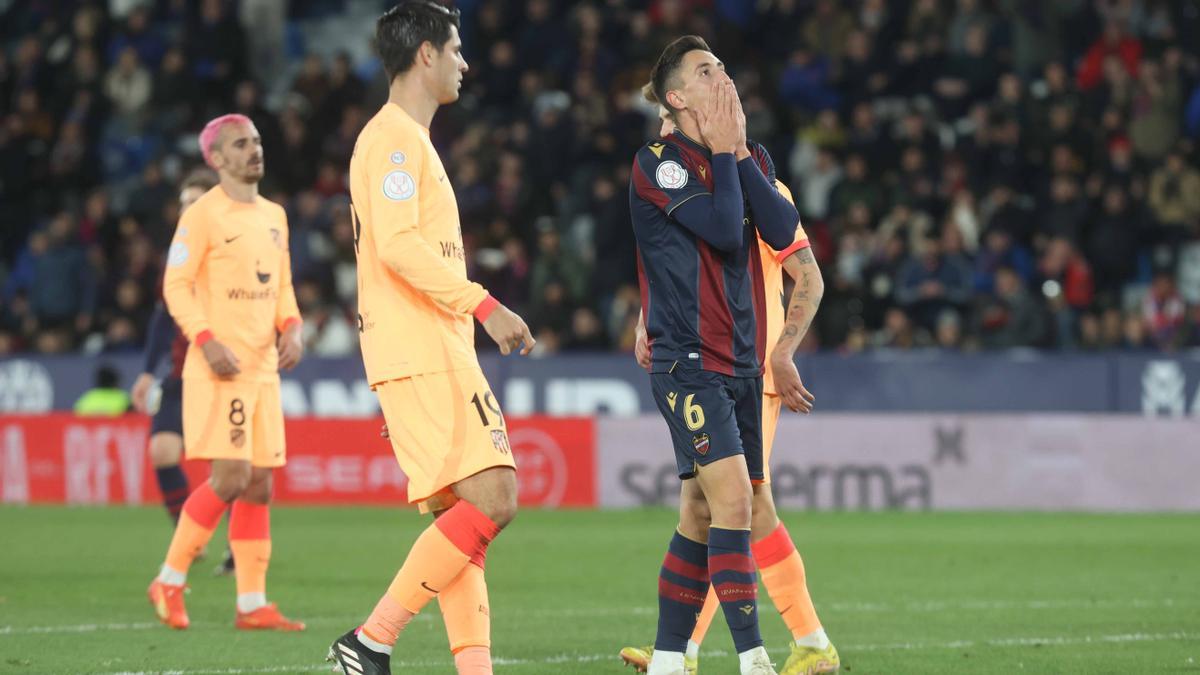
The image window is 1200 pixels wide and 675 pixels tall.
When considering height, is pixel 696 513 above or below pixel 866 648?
above

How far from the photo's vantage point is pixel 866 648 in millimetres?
7918

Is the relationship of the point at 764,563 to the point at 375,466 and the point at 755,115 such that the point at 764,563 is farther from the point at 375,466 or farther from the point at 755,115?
the point at 755,115

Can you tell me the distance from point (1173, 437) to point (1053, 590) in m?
6.43

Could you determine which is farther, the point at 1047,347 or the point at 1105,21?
the point at 1105,21

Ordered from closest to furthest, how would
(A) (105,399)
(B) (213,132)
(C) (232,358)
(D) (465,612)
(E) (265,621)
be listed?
1. (D) (465,612)
2. (E) (265,621)
3. (C) (232,358)
4. (B) (213,132)
5. (A) (105,399)

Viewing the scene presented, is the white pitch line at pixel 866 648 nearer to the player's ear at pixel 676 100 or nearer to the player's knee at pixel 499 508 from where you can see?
the player's knee at pixel 499 508

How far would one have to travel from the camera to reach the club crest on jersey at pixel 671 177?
6.43m

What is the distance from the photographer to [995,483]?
16516 millimetres

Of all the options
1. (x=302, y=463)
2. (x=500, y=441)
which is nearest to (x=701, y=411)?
(x=500, y=441)

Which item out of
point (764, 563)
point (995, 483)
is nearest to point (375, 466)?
point (995, 483)

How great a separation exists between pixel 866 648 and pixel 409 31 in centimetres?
350

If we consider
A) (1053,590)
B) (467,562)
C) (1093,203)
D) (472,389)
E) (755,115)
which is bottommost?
(1053,590)

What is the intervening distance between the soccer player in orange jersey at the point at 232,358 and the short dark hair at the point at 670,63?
10.0 feet

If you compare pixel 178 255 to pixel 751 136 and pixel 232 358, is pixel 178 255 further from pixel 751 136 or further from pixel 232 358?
pixel 751 136
